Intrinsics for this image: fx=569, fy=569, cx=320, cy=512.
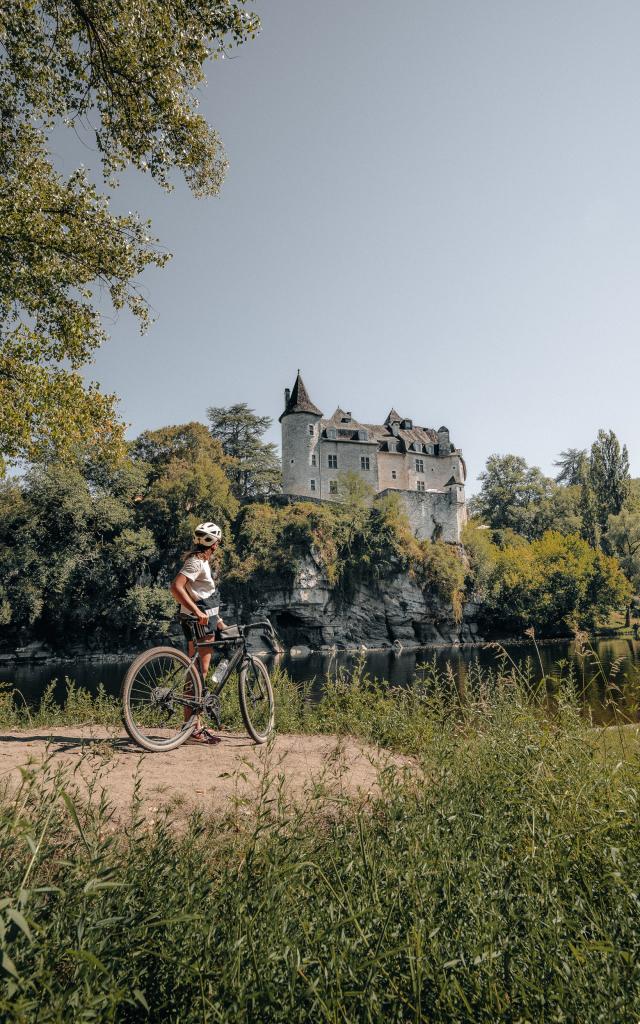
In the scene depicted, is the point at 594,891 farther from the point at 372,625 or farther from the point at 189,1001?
the point at 372,625

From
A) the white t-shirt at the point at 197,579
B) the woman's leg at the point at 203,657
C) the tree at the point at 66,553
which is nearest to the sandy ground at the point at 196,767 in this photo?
the woman's leg at the point at 203,657

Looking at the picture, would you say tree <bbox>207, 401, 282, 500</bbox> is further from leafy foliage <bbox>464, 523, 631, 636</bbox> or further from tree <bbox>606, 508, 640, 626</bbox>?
tree <bbox>606, 508, 640, 626</bbox>

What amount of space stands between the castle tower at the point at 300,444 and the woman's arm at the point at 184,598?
Result: 201ft

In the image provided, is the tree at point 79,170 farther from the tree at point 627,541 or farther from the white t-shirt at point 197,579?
the tree at point 627,541

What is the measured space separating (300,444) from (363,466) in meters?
8.38

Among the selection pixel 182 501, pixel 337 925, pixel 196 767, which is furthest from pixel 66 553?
pixel 337 925

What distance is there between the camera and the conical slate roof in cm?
6944

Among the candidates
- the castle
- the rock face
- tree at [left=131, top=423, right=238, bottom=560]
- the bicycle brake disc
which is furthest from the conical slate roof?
the bicycle brake disc

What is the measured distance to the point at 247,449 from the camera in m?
70.2

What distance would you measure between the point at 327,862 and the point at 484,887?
0.70m

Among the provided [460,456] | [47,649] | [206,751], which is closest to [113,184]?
[206,751]

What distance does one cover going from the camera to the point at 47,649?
5025cm

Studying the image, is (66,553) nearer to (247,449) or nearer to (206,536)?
(247,449)

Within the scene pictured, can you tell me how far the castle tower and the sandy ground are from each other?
2406 inches
